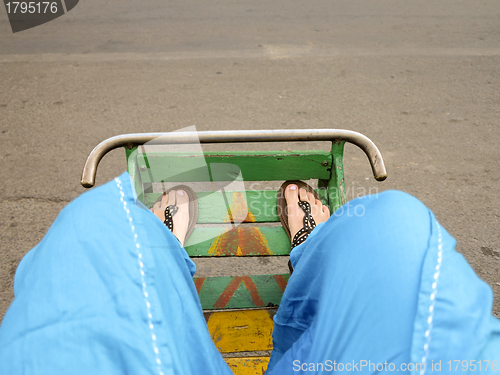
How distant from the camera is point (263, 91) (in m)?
3.86

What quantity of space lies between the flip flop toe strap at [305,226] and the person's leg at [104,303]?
2.78 feet

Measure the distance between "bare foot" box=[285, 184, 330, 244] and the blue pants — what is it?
2.75 ft

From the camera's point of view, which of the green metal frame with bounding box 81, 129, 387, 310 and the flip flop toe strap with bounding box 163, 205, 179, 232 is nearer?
the green metal frame with bounding box 81, 129, 387, 310

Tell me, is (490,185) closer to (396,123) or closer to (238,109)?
(396,123)

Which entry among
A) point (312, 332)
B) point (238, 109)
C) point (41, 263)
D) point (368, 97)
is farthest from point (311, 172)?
point (368, 97)

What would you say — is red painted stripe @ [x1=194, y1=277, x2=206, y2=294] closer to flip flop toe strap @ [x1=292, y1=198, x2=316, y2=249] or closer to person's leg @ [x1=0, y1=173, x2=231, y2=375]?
flip flop toe strap @ [x1=292, y1=198, x2=316, y2=249]

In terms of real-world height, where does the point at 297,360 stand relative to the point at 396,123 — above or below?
above

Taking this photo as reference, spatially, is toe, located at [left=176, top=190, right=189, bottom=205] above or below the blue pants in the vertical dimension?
below

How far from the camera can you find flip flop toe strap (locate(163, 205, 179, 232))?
1.81 metres

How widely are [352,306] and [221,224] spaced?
119cm

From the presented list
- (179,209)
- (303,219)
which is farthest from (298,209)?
(179,209)

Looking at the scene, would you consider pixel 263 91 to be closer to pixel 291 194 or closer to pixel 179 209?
pixel 291 194

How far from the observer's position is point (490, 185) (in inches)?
108

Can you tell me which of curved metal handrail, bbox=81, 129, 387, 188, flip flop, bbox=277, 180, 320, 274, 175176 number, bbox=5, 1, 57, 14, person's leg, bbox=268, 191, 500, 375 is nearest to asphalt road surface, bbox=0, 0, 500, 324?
175176 number, bbox=5, 1, 57, 14
